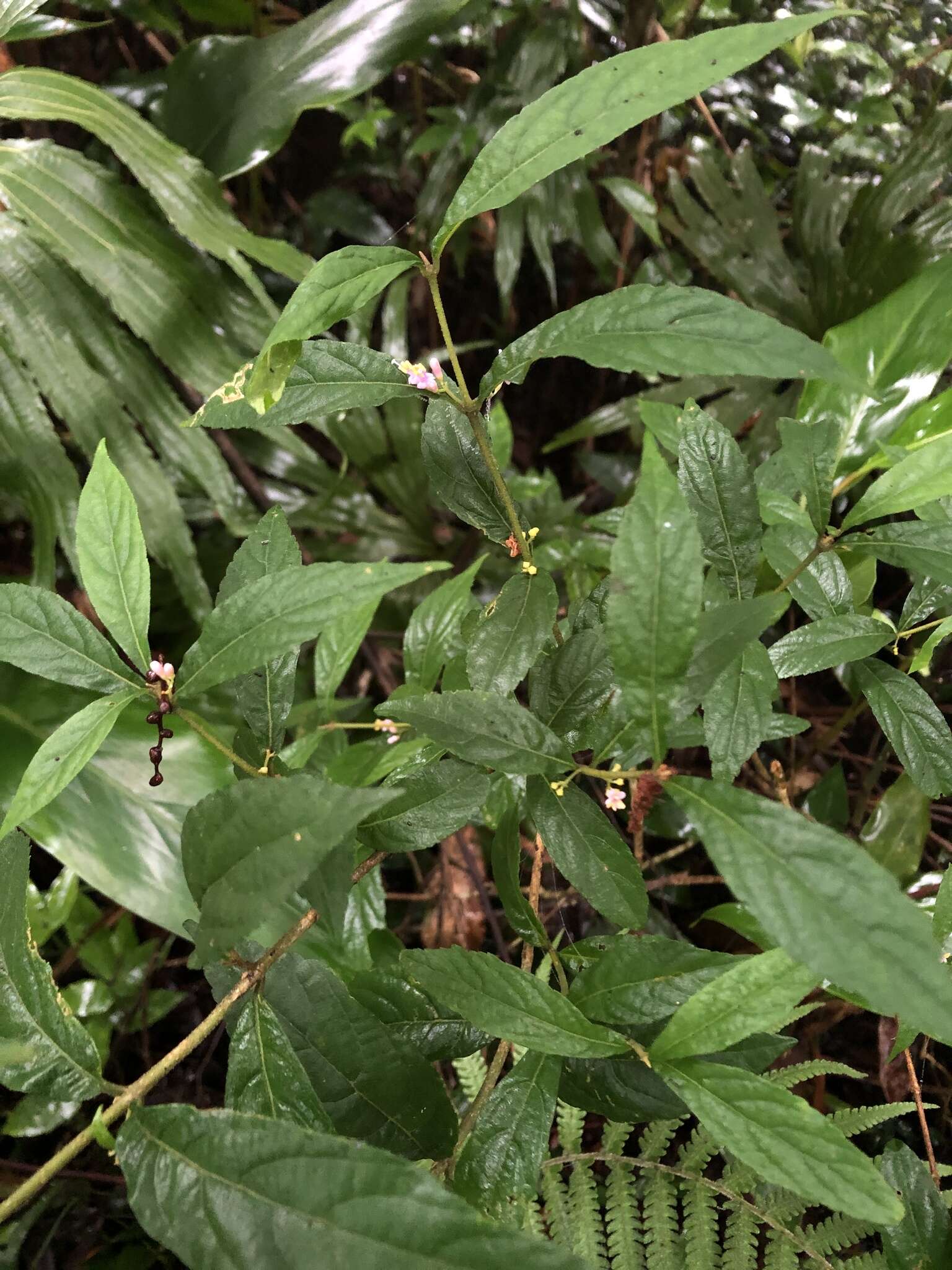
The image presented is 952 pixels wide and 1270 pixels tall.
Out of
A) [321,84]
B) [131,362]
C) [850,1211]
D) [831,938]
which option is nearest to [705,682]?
[831,938]

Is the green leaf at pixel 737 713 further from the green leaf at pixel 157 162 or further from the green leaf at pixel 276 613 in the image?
the green leaf at pixel 157 162

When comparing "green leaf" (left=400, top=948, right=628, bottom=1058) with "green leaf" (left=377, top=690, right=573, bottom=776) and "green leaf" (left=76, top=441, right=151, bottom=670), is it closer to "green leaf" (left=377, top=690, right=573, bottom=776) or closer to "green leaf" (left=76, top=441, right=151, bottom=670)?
"green leaf" (left=377, top=690, right=573, bottom=776)

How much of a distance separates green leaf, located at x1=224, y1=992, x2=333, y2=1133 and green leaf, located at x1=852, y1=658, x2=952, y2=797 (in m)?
0.41

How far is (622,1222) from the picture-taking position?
641 millimetres

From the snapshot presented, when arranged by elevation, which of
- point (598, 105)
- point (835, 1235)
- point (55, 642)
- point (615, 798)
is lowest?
point (835, 1235)

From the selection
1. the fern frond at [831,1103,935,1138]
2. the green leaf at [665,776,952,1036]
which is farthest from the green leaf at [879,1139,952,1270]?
Answer: the green leaf at [665,776,952,1036]

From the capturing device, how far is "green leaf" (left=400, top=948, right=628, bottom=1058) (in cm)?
39

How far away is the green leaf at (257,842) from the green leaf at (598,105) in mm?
253

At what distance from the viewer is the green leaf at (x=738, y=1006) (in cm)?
36

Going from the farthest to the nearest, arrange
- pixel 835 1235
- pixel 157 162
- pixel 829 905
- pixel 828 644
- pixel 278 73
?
pixel 278 73 < pixel 157 162 < pixel 835 1235 < pixel 828 644 < pixel 829 905

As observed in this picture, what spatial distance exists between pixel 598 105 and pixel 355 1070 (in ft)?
1.69

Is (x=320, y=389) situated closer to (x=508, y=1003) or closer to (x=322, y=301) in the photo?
(x=322, y=301)

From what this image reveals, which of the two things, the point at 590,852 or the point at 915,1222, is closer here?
the point at 590,852

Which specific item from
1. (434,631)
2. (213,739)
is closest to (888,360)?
(434,631)
